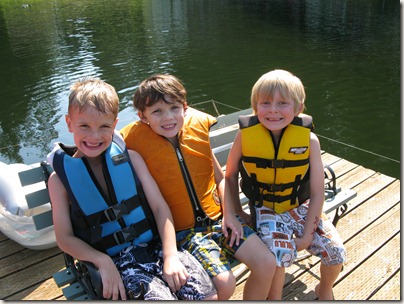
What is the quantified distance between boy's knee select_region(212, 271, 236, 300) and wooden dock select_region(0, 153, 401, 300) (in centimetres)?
75

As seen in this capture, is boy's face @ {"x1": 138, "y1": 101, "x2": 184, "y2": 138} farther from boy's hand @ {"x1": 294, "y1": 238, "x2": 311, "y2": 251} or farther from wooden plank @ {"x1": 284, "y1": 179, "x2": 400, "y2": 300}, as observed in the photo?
wooden plank @ {"x1": 284, "y1": 179, "x2": 400, "y2": 300}

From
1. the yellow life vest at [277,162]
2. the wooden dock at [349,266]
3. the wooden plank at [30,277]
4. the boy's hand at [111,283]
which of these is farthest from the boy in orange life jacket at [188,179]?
the wooden plank at [30,277]

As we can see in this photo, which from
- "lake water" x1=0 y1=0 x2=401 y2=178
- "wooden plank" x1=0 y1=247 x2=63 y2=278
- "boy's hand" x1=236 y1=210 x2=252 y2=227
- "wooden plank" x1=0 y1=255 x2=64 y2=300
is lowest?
"lake water" x1=0 y1=0 x2=401 y2=178

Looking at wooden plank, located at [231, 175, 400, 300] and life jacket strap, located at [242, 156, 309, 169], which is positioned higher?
life jacket strap, located at [242, 156, 309, 169]

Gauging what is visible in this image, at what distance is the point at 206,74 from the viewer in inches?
506

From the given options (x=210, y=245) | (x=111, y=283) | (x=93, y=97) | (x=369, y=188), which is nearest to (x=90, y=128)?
(x=93, y=97)

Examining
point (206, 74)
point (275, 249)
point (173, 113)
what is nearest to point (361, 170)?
point (275, 249)

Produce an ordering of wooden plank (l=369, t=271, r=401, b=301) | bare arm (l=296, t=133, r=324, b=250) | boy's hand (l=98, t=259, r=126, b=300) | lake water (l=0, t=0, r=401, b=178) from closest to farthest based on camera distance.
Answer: boy's hand (l=98, t=259, r=126, b=300), bare arm (l=296, t=133, r=324, b=250), wooden plank (l=369, t=271, r=401, b=301), lake water (l=0, t=0, r=401, b=178)

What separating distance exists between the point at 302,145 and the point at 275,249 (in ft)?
2.18

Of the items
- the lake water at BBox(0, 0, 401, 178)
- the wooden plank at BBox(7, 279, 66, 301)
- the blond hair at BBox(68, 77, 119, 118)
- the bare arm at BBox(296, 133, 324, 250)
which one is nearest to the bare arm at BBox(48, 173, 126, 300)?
the blond hair at BBox(68, 77, 119, 118)

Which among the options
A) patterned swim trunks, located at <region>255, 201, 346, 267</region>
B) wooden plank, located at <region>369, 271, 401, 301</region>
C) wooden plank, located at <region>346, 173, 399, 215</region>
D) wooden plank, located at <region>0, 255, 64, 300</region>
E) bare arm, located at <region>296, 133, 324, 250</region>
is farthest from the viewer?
wooden plank, located at <region>346, 173, 399, 215</region>

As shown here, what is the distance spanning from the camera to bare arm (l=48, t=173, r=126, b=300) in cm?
197

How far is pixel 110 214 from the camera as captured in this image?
7.17ft

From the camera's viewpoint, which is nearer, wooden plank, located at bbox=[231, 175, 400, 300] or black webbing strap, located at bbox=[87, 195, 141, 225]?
black webbing strap, located at bbox=[87, 195, 141, 225]
